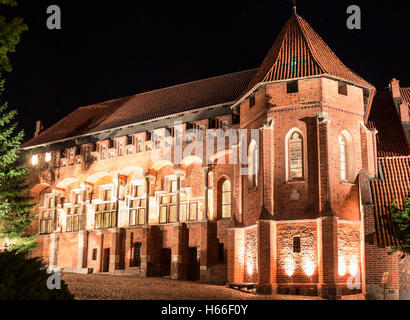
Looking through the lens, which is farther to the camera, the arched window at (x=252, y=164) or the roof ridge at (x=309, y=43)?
the arched window at (x=252, y=164)

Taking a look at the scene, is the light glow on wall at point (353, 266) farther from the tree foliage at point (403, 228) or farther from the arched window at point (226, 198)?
the arched window at point (226, 198)

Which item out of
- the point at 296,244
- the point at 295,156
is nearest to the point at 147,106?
the point at 295,156

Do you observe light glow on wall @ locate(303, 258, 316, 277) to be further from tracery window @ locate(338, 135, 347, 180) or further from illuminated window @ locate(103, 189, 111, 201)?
illuminated window @ locate(103, 189, 111, 201)

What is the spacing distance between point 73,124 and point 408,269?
2793 centimetres

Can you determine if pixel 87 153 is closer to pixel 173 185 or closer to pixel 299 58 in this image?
pixel 173 185

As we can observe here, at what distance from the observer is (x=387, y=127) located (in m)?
30.0

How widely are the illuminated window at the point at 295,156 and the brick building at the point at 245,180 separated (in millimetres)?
46

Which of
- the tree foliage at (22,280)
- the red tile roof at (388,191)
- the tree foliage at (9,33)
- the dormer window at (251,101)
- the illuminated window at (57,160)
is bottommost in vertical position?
the tree foliage at (22,280)

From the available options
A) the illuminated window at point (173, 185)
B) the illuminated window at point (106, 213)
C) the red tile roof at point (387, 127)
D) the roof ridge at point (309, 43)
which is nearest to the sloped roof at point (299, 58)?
the roof ridge at point (309, 43)

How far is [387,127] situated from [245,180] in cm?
1051

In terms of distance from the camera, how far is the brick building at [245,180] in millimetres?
21000

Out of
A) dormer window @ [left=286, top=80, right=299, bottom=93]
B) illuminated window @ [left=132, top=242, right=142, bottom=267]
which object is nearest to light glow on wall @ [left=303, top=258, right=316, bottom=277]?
dormer window @ [left=286, top=80, right=299, bottom=93]

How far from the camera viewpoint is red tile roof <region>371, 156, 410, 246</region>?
19969 mm

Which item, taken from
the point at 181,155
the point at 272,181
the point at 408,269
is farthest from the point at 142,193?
the point at 408,269
